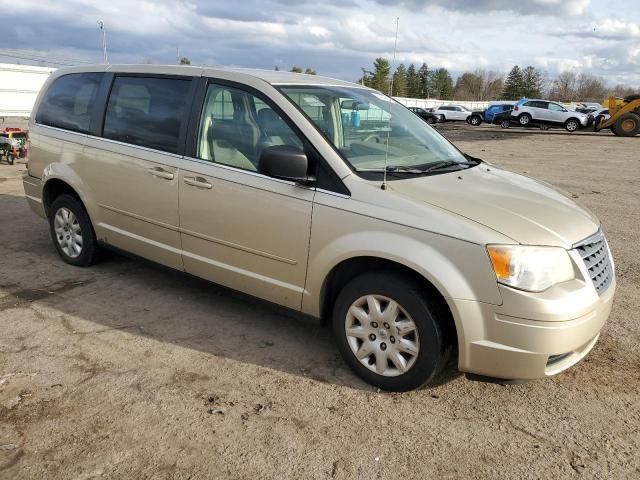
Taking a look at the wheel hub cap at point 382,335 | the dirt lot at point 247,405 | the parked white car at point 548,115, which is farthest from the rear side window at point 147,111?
the parked white car at point 548,115

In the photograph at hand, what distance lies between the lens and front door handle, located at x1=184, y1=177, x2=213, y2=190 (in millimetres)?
3809

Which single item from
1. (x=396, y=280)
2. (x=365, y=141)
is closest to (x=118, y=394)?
(x=396, y=280)

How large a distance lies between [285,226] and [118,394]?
55.1 inches

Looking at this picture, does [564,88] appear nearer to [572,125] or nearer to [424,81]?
[424,81]

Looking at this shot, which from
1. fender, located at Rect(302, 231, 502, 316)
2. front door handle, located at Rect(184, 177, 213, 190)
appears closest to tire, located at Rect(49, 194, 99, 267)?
front door handle, located at Rect(184, 177, 213, 190)

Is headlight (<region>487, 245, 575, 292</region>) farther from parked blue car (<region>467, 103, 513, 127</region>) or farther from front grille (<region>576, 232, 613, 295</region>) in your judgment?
parked blue car (<region>467, 103, 513, 127</region>)

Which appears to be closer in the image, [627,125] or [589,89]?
[627,125]

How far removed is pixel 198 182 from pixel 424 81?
101 m

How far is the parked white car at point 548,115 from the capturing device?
3161cm

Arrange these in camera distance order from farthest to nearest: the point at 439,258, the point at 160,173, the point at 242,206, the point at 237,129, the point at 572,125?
the point at 572,125 → the point at 160,173 → the point at 237,129 → the point at 242,206 → the point at 439,258

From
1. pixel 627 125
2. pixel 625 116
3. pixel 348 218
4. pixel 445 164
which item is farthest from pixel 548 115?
pixel 348 218

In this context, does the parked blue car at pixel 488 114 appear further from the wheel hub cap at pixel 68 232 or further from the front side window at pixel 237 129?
the front side window at pixel 237 129

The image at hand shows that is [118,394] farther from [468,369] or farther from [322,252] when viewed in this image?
[468,369]

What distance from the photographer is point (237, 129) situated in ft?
12.5
